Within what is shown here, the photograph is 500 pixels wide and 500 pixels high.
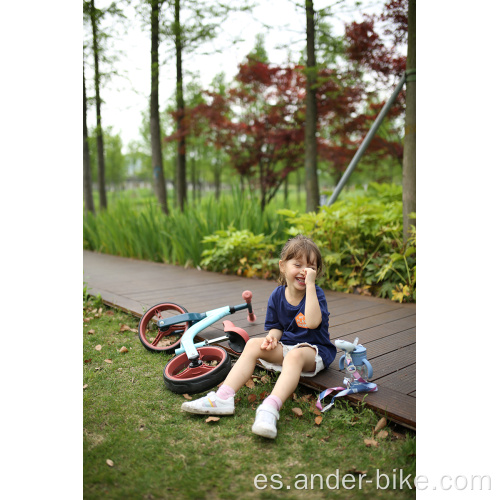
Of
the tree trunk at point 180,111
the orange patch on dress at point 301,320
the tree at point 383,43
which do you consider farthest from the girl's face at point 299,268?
the tree trunk at point 180,111

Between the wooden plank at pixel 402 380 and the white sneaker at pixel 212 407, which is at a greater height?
the wooden plank at pixel 402 380

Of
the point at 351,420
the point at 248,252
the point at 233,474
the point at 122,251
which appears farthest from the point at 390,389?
the point at 122,251

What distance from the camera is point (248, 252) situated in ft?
16.8

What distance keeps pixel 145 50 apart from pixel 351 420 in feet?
25.6

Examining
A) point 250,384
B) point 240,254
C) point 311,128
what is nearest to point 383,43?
point 311,128

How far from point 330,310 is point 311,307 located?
1.35m

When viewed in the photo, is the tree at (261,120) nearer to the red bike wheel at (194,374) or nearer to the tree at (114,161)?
the red bike wheel at (194,374)

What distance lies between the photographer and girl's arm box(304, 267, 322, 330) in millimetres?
2078

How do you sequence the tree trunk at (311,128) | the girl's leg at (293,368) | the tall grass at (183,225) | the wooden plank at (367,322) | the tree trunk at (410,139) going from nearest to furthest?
the girl's leg at (293,368) < the wooden plank at (367,322) < the tree trunk at (410,139) < the tall grass at (183,225) < the tree trunk at (311,128)

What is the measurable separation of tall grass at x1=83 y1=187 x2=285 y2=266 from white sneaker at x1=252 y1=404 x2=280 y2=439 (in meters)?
3.48

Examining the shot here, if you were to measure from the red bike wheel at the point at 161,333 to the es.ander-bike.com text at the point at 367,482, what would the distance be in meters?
1.35

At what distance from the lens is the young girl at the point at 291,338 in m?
1.95

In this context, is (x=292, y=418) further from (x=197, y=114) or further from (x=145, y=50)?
(x=145, y=50)

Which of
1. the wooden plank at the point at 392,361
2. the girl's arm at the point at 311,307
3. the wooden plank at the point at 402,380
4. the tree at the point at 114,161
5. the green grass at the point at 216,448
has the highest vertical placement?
the tree at the point at 114,161
